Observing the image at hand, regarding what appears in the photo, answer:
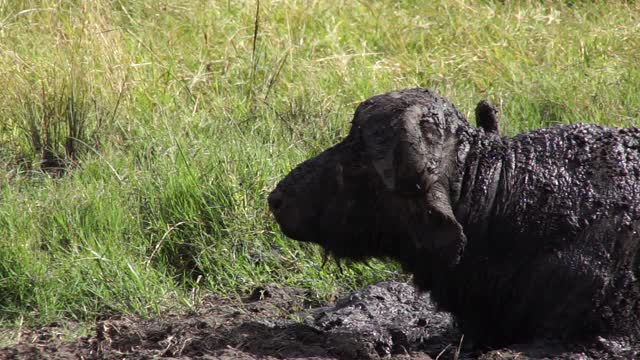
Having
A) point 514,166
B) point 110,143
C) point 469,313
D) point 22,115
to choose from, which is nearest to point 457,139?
point 514,166

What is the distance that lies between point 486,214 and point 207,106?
3.23 metres

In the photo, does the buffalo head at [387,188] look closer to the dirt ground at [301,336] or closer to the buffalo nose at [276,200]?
the buffalo nose at [276,200]

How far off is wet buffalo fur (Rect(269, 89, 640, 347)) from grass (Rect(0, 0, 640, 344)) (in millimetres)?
1112

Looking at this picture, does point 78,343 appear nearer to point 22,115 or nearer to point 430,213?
point 430,213

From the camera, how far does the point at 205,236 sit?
18.9 feet

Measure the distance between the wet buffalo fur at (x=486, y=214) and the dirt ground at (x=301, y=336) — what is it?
133 mm

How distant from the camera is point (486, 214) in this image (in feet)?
14.4

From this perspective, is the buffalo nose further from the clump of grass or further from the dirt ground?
the clump of grass

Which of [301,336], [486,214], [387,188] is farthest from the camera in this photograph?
[301,336]

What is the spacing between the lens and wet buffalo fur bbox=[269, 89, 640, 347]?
4215 millimetres

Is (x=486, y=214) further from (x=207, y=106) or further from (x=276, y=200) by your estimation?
(x=207, y=106)

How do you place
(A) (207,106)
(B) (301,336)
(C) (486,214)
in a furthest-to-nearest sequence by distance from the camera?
(A) (207,106) → (B) (301,336) → (C) (486,214)

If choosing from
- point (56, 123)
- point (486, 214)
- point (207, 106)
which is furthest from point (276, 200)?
point (207, 106)

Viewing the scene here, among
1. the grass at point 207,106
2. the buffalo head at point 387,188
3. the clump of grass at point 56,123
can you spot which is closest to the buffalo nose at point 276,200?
the buffalo head at point 387,188
